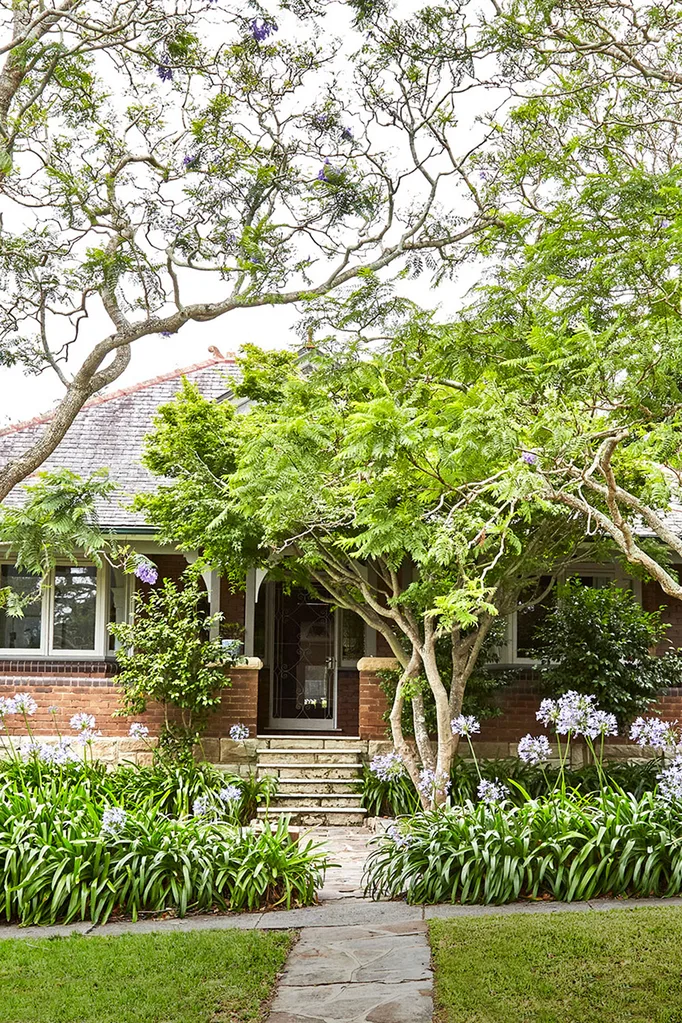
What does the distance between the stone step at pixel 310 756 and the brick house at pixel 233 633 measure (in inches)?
7.7

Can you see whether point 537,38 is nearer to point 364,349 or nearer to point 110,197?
point 364,349

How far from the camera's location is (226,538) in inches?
488

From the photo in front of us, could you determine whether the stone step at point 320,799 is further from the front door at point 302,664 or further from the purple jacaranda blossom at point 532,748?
the purple jacaranda blossom at point 532,748

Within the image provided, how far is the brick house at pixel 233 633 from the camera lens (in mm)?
14539

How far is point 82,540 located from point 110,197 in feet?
19.7

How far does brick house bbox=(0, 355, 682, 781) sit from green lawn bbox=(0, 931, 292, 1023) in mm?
6977

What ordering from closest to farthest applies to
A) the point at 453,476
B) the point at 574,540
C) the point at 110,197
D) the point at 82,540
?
the point at 453,476 < the point at 110,197 < the point at 574,540 < the point at 82,540

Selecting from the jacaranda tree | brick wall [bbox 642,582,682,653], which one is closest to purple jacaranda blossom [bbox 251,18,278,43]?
the jacaranda tree

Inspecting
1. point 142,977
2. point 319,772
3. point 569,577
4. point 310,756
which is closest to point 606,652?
point 569,577

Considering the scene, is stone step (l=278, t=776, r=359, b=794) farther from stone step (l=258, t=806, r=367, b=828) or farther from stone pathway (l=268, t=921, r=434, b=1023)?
stone pathway (l=268, t=921, r=434, b=1023)

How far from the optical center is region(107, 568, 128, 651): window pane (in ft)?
51.2

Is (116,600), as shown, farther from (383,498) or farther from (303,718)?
(383,498)

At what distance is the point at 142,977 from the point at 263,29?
654 centimetres

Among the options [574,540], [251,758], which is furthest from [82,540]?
[574,540]
